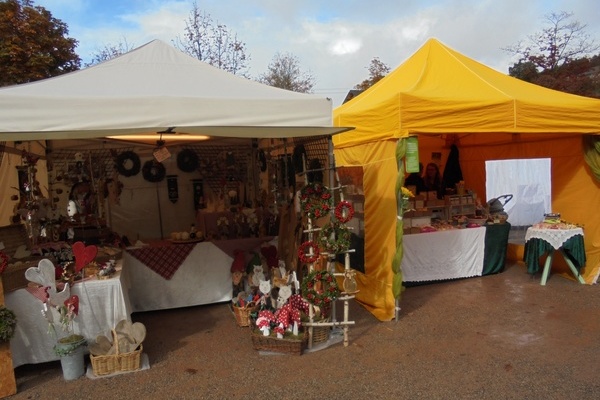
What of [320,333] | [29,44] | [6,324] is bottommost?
[320,333]

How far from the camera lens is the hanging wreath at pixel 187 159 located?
6.43 metres

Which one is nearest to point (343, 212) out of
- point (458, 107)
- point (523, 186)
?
point (458, 107)

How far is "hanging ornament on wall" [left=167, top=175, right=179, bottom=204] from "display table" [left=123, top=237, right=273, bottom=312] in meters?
1.60

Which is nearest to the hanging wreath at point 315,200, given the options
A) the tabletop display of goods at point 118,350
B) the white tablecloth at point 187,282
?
the white tablecloth at point 187,282

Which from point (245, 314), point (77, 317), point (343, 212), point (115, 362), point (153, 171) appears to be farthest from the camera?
point (153, 171)

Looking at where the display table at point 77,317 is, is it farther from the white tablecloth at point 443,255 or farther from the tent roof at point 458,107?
the white tablecloth at point 443,255

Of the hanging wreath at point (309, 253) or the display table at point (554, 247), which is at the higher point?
the hanging wreath at point (309, 253)

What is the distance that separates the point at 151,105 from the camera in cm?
342

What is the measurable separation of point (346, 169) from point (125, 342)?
10.7 ft

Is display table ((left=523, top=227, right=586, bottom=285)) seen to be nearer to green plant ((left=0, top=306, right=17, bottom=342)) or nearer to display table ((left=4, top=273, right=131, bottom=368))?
display table ((left=4, top=273, right=131, bottom=368))

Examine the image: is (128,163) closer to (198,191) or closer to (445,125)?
(198,191)

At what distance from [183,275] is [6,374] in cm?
209

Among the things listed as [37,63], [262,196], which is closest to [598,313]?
[262,196]

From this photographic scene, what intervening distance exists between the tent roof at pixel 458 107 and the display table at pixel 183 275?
2.12 m
